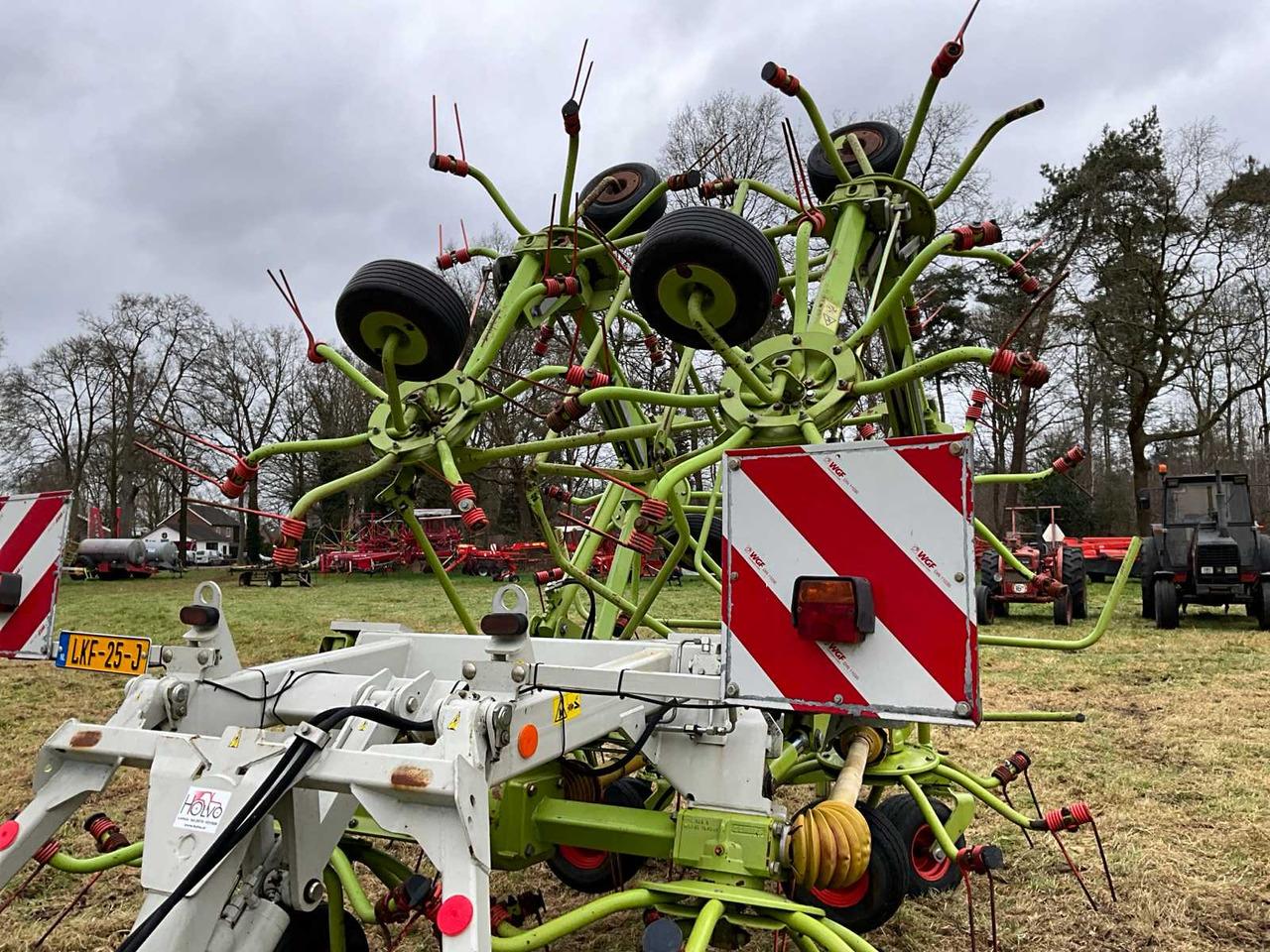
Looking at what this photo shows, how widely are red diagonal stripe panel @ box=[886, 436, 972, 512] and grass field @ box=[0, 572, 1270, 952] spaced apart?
1900 mm

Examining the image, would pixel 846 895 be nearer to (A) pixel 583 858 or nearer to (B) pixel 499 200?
(A) pixel 583 858

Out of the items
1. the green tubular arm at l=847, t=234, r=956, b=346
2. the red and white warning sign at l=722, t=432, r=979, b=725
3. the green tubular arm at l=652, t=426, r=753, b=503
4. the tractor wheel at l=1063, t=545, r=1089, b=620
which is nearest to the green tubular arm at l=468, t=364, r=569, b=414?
the green tubular arm at l=652, t=426, r=753, b=503

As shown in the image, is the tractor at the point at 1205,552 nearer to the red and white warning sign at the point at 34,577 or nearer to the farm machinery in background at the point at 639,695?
the farm machinery in background at the point at 639,695

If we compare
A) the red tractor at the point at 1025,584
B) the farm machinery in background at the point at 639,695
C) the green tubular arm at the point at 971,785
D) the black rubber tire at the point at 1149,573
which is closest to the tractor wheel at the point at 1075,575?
the red tractor at the point at 1025,584

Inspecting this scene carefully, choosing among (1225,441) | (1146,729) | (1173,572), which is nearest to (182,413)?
(1173,572)

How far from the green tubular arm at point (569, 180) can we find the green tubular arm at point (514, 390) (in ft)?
2.44

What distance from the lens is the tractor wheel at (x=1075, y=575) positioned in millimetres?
13391

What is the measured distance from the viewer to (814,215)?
12.5 feet

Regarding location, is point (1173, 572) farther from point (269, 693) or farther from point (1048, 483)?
point (1048, 483)

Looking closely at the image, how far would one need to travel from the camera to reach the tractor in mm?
12195

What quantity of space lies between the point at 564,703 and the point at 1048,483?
90.0ft

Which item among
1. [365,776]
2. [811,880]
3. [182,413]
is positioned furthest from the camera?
[182,413]

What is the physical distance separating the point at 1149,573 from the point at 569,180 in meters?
11.8

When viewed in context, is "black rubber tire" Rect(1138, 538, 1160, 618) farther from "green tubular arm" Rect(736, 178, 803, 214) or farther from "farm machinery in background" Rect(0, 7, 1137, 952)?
"farm machinery in background" Rect(0, 7, 1137, 952)
